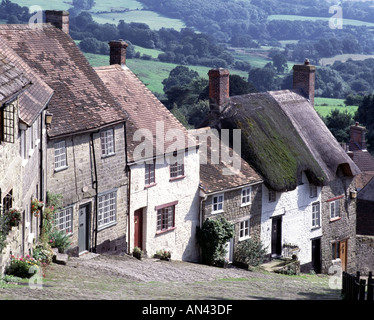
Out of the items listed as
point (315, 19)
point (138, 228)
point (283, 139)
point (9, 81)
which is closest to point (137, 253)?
point (138, 228)

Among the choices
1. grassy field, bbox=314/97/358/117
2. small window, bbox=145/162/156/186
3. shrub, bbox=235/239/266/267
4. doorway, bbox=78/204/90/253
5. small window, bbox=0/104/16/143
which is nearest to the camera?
small window, bbox=0/104/16/143

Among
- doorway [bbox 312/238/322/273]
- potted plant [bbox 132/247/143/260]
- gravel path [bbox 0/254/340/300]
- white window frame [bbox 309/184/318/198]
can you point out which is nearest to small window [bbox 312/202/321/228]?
white window frame [bbox 309/184/318/198]

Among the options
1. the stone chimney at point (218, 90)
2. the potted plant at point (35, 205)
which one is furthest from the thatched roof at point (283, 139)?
the potted plant at point (35, 205)

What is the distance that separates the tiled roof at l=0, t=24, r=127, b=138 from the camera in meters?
26.3

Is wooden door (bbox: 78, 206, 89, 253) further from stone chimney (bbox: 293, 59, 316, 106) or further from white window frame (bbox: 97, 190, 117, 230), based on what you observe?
stone chimney (bbox: 293, 59, 316, 106)

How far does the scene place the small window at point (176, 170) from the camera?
30.9 meters

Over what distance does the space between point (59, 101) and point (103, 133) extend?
201 centimetres

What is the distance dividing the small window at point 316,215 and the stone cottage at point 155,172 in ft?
25.5

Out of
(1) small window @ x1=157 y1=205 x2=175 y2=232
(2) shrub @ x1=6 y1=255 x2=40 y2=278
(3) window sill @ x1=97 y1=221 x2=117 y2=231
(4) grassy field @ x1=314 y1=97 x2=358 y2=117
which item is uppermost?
(4) grassy field @ x1=314 y1=97 x2=358 y2=117

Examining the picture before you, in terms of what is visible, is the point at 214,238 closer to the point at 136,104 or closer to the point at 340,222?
the point at 136,104

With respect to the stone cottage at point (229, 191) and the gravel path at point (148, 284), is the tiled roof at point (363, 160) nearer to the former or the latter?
the stone cottage at point (229, 191)

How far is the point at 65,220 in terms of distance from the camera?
85.9 ft

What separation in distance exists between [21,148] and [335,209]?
74.2 feet

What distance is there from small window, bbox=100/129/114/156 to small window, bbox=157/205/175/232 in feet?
13.2
